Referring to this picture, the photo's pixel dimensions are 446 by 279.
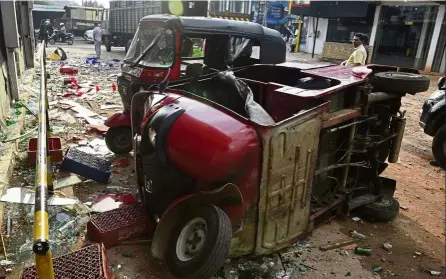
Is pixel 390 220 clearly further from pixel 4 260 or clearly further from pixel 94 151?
pixel 94 151

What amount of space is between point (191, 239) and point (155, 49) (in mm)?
4093

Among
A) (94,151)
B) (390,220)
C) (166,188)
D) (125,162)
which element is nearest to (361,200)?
(390,220)

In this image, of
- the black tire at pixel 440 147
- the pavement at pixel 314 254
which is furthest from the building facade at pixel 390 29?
the pavement at pixel 314 254

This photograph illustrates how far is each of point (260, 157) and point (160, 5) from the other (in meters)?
16.1

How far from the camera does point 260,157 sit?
115 inches

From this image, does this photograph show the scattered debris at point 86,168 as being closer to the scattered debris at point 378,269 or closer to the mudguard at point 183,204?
the mudguard at point 183,204

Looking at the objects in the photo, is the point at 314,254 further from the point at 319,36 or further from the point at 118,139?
the point at 319,36

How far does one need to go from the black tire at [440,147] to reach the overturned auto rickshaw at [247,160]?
8.74 feet

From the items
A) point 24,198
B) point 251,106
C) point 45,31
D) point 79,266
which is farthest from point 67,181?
point 45,31

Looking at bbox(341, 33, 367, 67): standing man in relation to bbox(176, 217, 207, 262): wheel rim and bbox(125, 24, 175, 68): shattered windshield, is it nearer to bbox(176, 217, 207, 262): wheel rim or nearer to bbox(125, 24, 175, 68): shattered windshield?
bbox(125, 24, 175, 68): shattered windshield

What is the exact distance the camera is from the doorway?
65.2 feet

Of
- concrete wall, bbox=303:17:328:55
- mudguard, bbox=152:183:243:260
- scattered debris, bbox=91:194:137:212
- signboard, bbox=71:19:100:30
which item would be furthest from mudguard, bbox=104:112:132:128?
signboard, bbox=71:19:100:30

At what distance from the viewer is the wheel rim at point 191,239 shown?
9.70ft

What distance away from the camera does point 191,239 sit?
9.95ft
